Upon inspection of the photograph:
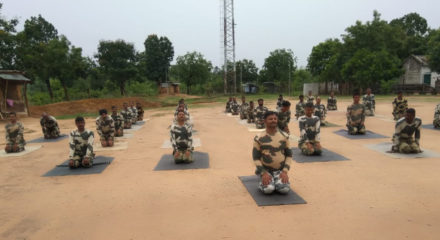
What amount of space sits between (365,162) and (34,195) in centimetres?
723

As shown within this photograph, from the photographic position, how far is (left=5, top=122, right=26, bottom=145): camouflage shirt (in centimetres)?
933

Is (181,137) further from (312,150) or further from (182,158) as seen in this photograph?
(312,150)

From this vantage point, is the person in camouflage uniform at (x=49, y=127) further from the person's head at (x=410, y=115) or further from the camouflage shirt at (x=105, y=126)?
the person's head at (x=410, y=115)

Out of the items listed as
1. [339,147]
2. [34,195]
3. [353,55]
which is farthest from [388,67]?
[34,195]

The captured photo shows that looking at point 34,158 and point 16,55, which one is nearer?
point 34,158

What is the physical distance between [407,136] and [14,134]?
1159cm

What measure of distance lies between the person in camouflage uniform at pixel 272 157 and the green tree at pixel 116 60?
36.0 metres

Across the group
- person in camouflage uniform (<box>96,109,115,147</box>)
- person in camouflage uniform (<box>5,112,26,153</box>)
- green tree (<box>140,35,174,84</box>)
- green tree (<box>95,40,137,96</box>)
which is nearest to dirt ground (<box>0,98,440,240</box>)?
person in camouflage uniform (<box>5,112,26,153</box>)

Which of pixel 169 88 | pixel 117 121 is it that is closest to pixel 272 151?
pixel 117 121

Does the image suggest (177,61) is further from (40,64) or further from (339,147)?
(339,147)

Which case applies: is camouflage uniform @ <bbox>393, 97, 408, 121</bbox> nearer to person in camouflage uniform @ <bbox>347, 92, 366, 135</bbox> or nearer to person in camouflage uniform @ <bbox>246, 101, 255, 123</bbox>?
person in camouflage uniform @ <bbox>347, 92, 366, 135</bbox>

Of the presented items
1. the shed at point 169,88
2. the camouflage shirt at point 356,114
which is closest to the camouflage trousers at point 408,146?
the camouflage shirt at point 356,114

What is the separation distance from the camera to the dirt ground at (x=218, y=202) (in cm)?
398

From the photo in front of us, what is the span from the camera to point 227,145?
388 inches
